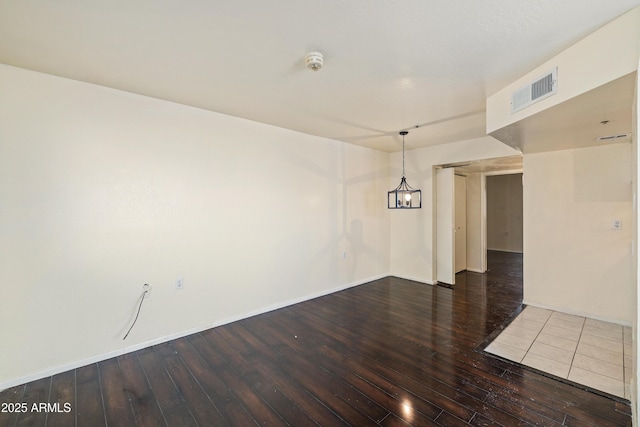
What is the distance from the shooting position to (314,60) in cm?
206

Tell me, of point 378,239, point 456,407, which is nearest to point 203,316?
point 456,407

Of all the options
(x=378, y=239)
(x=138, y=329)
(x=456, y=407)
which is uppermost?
(x=378, y=239)

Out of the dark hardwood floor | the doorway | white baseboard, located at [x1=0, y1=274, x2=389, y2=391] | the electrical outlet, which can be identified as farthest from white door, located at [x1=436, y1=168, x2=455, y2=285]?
the electrical outlet

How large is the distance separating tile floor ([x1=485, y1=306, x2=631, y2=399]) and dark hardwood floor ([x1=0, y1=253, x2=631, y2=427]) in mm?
190

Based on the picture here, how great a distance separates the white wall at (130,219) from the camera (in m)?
2.33

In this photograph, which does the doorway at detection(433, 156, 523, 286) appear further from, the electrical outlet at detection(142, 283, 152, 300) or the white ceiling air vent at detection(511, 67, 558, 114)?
the electrical outlet at detection(142, 283, 152, 300)

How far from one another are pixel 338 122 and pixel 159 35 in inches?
89.9

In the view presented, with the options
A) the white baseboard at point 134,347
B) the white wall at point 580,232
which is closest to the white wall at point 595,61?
the white wall at point 580,232

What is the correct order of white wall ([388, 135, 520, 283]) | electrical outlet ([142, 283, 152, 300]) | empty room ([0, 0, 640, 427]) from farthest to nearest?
white wall ([388, 135, 520, 283])
electrical outlet ([142, 283, 152, 300])
empty room ([0, 0, 640, 427])

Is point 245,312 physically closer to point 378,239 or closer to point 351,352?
point 351,352

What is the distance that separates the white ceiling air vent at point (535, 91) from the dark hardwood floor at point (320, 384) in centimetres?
234

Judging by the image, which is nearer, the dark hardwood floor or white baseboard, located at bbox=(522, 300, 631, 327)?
the dark hardwood floor

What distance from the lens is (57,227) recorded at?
2451mm

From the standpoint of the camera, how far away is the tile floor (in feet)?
7.66
